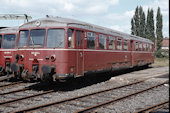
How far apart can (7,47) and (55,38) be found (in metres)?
6.08

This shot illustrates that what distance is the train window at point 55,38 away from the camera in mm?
9711

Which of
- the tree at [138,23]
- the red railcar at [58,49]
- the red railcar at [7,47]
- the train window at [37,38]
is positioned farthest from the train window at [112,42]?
the tree at [138,23]

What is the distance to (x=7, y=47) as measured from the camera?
14.7m

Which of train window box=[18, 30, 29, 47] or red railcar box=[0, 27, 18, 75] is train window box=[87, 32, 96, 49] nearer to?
train window box=[18, 30, 29, 47]

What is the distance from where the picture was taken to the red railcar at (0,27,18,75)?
14.3 m

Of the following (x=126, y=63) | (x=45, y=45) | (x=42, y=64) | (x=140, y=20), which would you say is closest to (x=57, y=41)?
(x=45, y=45)

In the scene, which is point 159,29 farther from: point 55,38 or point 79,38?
point 55,38

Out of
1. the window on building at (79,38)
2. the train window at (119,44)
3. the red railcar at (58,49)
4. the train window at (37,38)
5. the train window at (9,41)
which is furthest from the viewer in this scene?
the train window at (119,44)

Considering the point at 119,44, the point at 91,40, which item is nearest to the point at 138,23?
the point at 119,44

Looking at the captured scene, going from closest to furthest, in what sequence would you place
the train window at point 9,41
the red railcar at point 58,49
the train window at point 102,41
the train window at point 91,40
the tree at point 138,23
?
1. the red railcar at point 58,49
2. the train window at point 91,40
3. the train window at point 102,41
4. the train window at point 9,41
5. the tree at point 138,23

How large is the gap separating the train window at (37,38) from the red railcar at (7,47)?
4275 millimetres

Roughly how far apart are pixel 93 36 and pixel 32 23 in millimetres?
3101

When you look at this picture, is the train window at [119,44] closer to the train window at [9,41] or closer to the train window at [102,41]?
the train window at [102,41]

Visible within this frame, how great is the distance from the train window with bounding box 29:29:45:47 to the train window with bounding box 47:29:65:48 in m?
0.34
